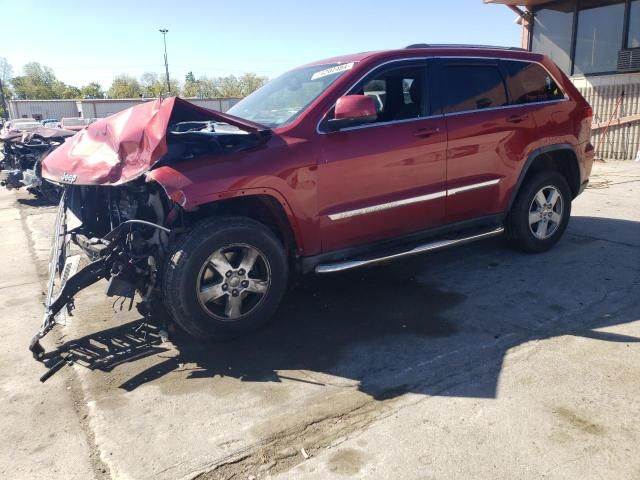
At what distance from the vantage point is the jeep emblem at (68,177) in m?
3.78

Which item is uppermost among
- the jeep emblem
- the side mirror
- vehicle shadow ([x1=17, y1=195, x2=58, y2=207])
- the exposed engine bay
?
the side mirror

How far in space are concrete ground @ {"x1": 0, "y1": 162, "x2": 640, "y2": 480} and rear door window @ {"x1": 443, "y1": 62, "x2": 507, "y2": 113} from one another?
159 centimetres

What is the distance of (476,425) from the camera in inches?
108

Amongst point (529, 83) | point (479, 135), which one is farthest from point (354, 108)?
point (529, 83)

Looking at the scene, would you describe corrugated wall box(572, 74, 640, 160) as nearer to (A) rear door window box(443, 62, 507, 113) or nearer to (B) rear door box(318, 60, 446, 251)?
(A) rear door window box(443, 62, 507, 113)

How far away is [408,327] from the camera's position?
391 cm

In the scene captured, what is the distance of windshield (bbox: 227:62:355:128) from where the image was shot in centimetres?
411

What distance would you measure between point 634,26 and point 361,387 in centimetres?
1339

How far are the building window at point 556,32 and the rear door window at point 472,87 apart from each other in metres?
10.9

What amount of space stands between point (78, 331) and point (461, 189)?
3.46 metres

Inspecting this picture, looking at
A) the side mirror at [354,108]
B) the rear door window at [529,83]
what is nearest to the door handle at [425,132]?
the side mirror at [354,108]

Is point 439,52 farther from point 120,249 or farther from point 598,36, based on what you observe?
point 598,36

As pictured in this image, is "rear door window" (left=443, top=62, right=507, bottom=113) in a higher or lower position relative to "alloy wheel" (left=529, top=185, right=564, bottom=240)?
higher

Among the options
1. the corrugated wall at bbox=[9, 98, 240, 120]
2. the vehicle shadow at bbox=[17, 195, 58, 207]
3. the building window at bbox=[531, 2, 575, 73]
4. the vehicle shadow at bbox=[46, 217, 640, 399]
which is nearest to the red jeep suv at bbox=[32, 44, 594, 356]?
the vehicle shadow at bbox=[46, 217, 640, 399]
